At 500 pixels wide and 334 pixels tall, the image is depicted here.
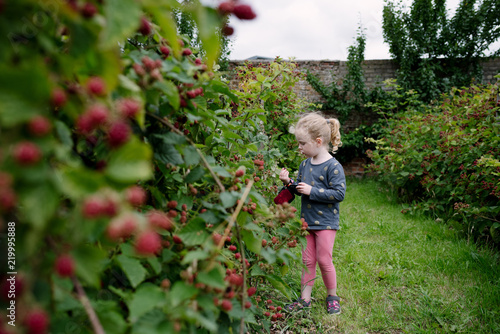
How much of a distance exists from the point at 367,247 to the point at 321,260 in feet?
3.80

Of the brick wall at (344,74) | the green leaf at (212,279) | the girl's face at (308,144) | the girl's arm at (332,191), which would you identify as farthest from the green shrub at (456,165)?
the brick wall at (344,74)

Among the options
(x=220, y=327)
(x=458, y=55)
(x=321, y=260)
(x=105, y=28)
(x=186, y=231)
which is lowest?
(x=321, y=260)

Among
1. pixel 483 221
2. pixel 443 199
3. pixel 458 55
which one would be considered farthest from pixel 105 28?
pixel 458 55

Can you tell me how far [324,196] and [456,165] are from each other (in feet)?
7.93

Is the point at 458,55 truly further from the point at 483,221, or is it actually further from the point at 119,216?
the point at 119,216

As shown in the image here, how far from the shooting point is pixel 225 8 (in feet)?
1.77

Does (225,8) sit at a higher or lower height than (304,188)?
higher

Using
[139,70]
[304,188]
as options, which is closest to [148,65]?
[139,70]

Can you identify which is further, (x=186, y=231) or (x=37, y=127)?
(x=186, y=231)

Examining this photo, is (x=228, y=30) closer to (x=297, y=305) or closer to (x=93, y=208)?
(x=93, y=208)

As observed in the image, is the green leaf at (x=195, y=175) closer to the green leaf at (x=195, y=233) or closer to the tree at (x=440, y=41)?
the green leaf at (x=195, y=233)

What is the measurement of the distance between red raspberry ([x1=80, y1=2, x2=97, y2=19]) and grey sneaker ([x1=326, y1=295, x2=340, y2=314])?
6.90 ft

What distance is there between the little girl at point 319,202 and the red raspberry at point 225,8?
1.75m

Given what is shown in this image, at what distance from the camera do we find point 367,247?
3.10 metres
